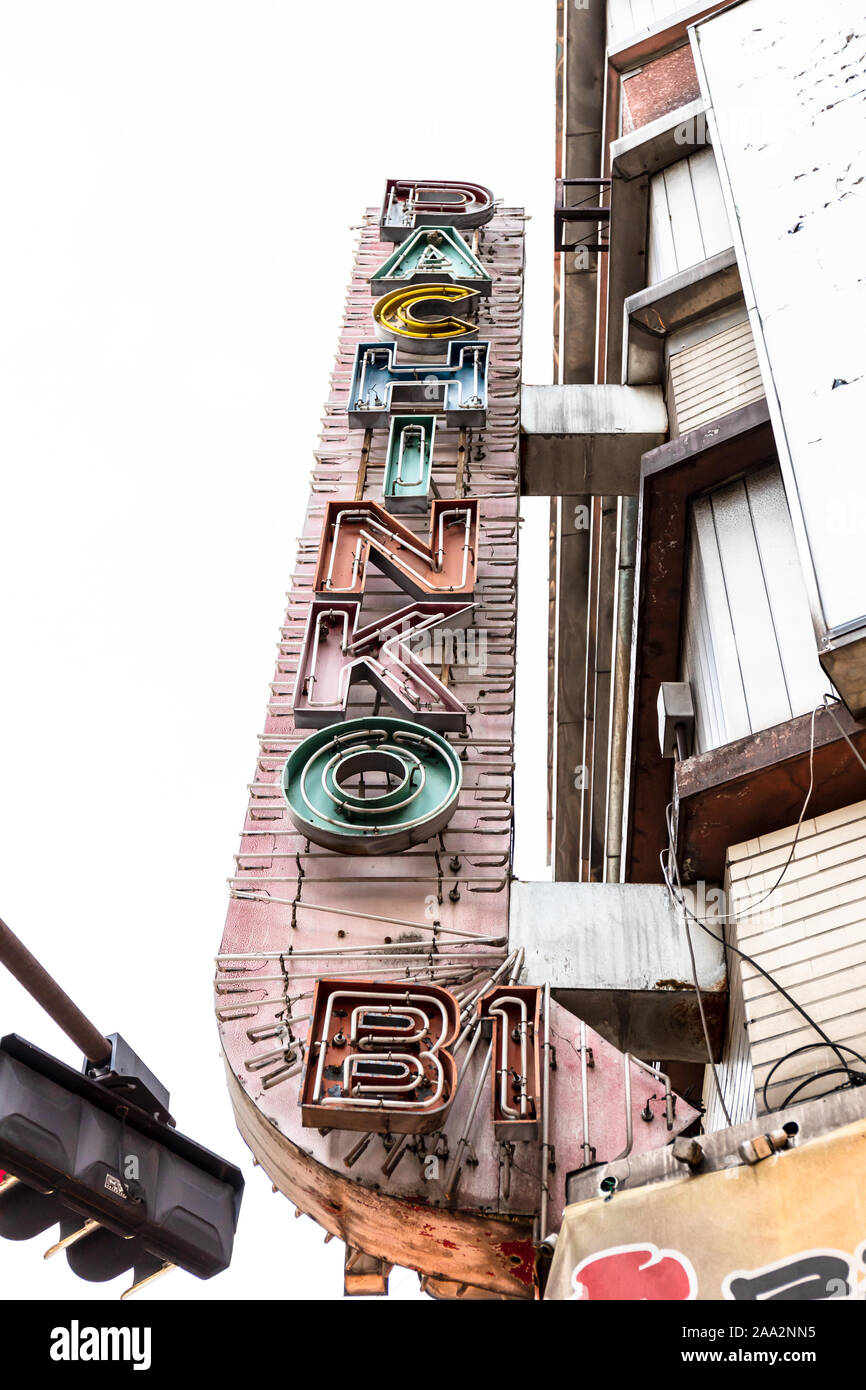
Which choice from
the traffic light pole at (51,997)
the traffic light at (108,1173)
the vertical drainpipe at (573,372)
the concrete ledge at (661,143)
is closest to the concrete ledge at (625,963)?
the traffic light at (108,1173)

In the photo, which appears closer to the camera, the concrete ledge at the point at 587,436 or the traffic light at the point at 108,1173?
the traffic light at the point at 108,1173

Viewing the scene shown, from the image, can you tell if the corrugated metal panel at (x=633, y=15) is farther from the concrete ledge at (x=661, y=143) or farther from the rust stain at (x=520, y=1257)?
the rust stain at (x=520, y=1257)

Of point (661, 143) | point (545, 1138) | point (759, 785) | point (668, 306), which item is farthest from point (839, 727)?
point (661, 143)

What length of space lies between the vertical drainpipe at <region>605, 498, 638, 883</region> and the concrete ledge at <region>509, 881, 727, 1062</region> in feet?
31.5

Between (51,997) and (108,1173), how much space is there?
1.13 metres

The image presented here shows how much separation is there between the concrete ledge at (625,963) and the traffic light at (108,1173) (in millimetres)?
2730

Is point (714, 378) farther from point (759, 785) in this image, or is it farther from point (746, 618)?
point (759, 785)

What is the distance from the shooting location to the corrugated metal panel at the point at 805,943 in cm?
734

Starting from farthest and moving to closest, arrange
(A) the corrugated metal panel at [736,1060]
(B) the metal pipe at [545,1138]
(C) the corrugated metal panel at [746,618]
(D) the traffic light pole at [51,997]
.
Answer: (C) the corrugated metal panel at [746,618], (A) the corrugated metal panel at [736,1060], (B) the metal pipe at [545,1138], (D) the traffic light pole at [51,997]

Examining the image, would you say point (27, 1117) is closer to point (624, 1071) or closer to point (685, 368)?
point (624, 1071)

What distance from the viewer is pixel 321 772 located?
10188mm

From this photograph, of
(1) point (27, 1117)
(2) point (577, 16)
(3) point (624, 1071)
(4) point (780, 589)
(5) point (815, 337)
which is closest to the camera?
(1) point (27, 1117)
